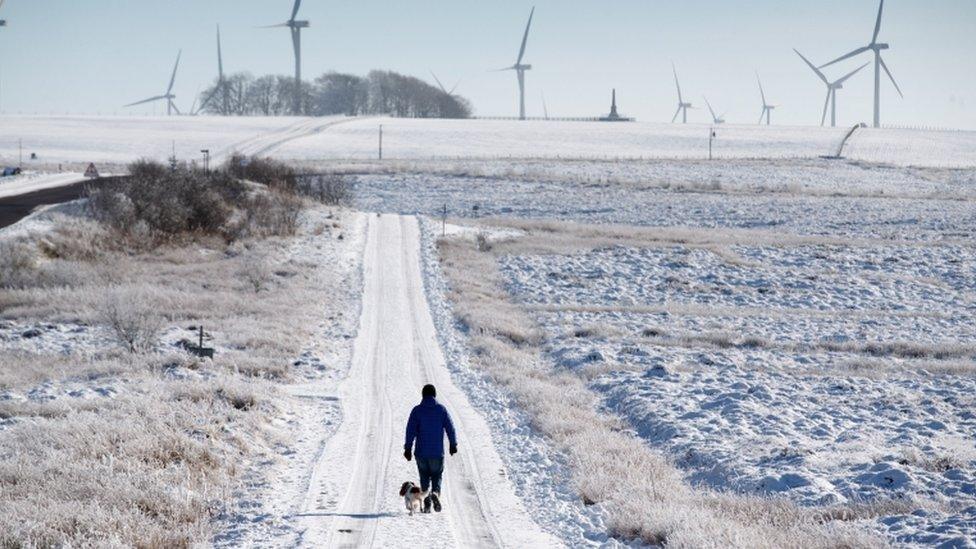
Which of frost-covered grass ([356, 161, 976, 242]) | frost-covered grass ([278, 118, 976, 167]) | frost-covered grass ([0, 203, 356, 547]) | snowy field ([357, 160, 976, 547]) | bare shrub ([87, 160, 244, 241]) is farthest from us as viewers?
frost-covered grass ([278, 118, 976, 167])

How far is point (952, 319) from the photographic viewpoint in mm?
36156

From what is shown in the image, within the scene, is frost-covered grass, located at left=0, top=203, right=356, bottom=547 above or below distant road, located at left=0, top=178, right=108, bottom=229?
below

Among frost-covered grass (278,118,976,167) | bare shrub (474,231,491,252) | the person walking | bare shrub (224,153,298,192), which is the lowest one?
bare shrub (474,231,491,252)

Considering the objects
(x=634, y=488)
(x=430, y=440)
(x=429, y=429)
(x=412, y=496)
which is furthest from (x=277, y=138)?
(x=412, y=496)

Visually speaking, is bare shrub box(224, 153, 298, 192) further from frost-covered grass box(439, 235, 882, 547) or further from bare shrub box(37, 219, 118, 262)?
frost-covered grass box(439, 235, 882, 547)

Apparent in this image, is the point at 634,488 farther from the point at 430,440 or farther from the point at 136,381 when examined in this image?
the point at 136,381

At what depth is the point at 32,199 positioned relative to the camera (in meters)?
53.6

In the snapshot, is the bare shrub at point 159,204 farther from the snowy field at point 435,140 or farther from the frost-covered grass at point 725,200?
A: the snowy field at point 435,140

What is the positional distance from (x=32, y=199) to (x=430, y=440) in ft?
150

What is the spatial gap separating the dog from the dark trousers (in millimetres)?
455

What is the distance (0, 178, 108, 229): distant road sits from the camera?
45.7 meters

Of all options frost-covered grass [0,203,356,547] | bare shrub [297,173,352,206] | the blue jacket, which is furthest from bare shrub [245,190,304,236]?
the blue jacket

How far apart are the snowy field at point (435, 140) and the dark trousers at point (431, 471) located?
89400 millimetres

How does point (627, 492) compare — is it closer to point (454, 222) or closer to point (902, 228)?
point (454, 222)
